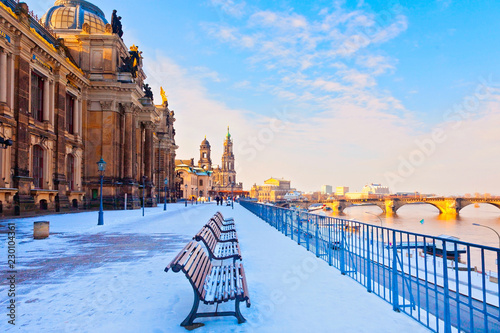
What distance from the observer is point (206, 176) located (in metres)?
128

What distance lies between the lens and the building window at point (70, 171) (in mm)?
31750

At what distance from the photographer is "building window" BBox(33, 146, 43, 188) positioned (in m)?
25.5

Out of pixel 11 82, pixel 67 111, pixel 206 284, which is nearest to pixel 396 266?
pixel 206 284

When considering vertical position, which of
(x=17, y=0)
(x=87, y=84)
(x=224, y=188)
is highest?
(x=17, y=0)

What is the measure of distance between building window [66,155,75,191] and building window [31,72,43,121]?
6.15 m

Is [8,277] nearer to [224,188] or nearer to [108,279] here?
[108,279]

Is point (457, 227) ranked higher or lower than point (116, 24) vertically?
lower

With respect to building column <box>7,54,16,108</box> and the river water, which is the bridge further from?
building column <box>7,54,16,108</box>

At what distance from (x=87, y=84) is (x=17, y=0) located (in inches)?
421

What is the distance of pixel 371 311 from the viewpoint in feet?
17.1

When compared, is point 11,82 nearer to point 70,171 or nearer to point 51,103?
point 51,103

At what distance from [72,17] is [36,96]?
18.0 meters

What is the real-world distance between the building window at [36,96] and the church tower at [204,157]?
398 ft

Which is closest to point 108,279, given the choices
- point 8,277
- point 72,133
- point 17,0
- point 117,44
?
point 8,277
